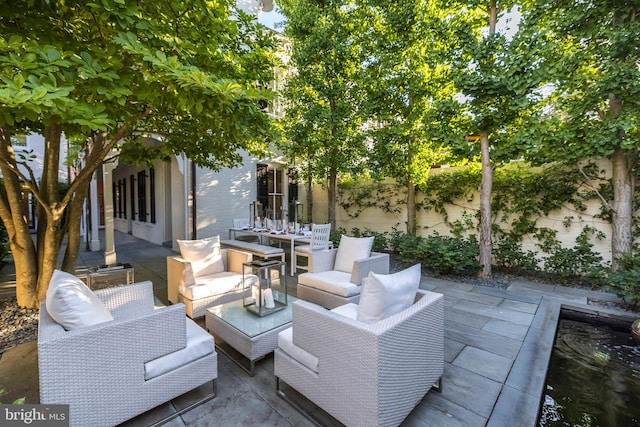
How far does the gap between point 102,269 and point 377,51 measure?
21.4 ft

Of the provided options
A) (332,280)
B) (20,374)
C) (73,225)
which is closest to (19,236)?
(73,225)

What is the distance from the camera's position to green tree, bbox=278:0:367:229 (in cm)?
662

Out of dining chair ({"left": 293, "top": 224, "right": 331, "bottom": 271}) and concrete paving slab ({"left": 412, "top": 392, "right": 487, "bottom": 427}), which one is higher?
dining chair ({"left": 293, "top": 224, "right": 331, "bottom": 271})

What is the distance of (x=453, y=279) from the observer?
17.4ft

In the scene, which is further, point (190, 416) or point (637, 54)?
point (637, 54)

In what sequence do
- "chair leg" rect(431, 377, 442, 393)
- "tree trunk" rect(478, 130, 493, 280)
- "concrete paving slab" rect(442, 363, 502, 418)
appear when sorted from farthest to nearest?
"tree trunk" rect(478, 130, 493, 280), "chair leg" rect(431, 377, 442, 393), "concrete paving slab" rect(442, 363, 502, 418)

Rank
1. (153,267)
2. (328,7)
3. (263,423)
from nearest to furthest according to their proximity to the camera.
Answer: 1. (263,423)
2. (153,267)
3. (328,7)

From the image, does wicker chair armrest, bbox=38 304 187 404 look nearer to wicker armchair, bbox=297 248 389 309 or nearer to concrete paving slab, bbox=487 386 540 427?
wicker armchair, bbox=297 248 389 309

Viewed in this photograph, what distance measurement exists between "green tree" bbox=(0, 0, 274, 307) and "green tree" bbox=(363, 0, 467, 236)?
3067 mm

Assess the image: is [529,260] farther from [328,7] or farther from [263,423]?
[328,7]

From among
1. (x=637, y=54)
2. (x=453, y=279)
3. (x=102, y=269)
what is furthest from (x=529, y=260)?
(x=102, y=269)

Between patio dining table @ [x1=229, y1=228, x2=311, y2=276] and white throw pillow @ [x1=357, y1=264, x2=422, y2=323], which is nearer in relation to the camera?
white throw pillow @ [x1=357, y1=264, x2=422, y2=323]

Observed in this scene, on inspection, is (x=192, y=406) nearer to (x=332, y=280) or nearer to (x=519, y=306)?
(x=332, y=280)

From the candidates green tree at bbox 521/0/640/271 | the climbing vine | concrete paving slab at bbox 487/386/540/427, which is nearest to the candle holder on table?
concrete paving slab at bbox 487/386/540/427
